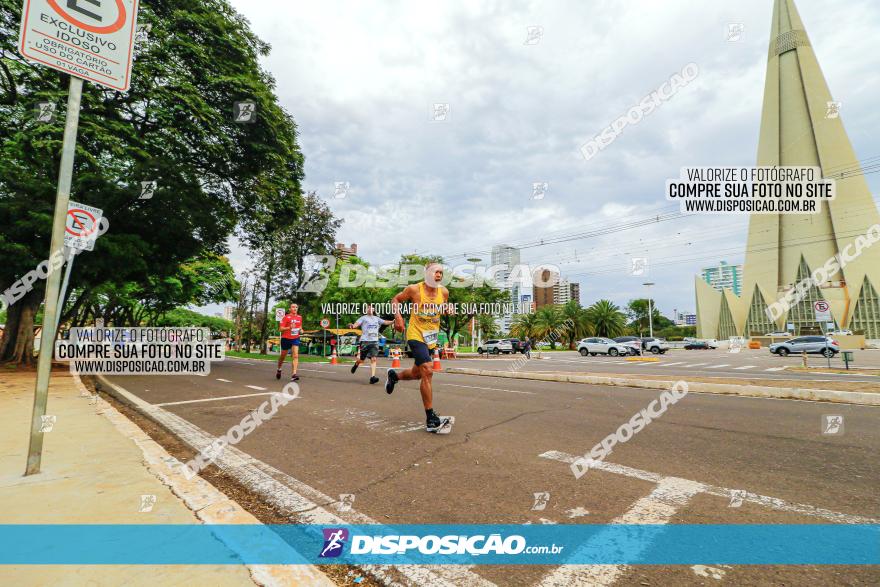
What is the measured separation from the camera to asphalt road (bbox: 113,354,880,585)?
97.6 inches

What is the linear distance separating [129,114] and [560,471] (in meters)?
17.8

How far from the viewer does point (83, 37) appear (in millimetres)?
3461

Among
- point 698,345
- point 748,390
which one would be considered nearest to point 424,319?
point 748,390

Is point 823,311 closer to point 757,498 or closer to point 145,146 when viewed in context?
point 757,498

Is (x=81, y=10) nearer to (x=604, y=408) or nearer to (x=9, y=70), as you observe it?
(x=604, y=408)

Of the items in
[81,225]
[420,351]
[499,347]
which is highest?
[81,225]

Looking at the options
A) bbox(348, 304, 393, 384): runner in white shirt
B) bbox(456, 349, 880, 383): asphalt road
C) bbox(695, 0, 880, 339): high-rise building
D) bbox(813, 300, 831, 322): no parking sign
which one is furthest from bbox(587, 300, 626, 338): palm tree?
bbox(348, 304, 393, 384): runner in white shirt

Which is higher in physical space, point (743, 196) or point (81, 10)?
point (743, 196)

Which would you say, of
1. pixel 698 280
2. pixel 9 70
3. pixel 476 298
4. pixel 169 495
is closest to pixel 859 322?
pixel 698 280

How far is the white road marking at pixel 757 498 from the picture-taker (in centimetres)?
251

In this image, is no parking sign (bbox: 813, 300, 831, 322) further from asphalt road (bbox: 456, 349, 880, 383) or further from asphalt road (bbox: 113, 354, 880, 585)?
asphalt road (bbox: 113, 354, 880, 585)

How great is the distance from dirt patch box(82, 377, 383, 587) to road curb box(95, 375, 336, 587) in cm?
7

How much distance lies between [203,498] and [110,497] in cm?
63

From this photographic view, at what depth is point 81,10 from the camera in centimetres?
345
